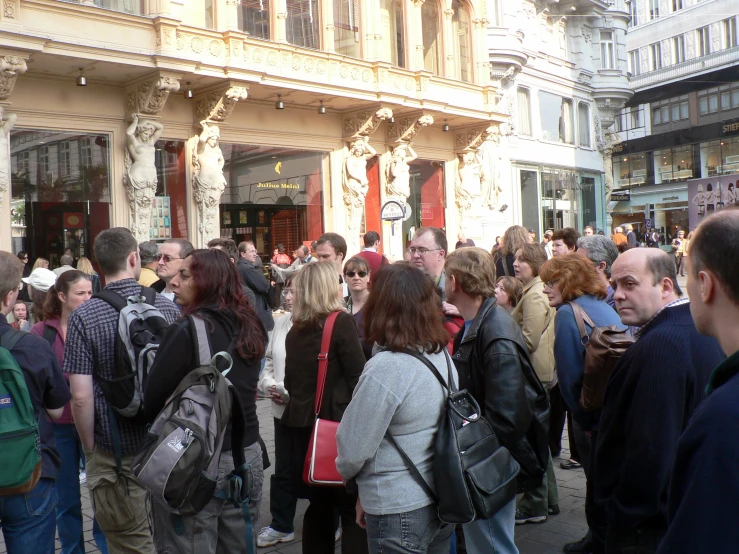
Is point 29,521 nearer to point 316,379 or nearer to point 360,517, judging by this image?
point 360,517

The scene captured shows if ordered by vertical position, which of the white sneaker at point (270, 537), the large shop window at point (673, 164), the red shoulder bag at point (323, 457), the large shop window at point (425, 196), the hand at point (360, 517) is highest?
the large shop window at point (673, 164)

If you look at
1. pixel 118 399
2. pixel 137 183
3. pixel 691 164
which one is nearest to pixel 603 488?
pixel 118 399

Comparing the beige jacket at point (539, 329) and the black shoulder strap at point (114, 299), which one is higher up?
the black shoulder strap at point (114, 299)

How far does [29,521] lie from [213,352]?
3.90 ft

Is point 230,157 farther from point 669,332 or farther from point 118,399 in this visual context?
point 669,332

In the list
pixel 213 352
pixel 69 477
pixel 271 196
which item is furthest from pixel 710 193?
pixel 271 196

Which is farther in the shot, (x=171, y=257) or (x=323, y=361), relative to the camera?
(x=171, y=257)

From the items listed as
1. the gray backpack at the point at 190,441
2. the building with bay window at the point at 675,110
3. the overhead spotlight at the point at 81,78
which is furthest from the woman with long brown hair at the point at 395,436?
the building with bay window at the point at 675,110

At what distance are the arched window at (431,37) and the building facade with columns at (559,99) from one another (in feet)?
14.6

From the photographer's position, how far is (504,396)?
3.33m

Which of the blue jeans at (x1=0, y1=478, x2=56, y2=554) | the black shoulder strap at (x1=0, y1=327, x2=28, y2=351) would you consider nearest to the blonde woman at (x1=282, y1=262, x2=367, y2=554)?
the blue jeans at (x1=0, y1=478, x2=56, y2=554)

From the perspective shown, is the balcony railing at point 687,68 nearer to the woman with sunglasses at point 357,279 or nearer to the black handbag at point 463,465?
the woman with sunglasses at point 357,279

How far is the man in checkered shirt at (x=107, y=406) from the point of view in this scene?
360 centimetres

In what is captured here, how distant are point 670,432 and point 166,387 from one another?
2.02 metres
